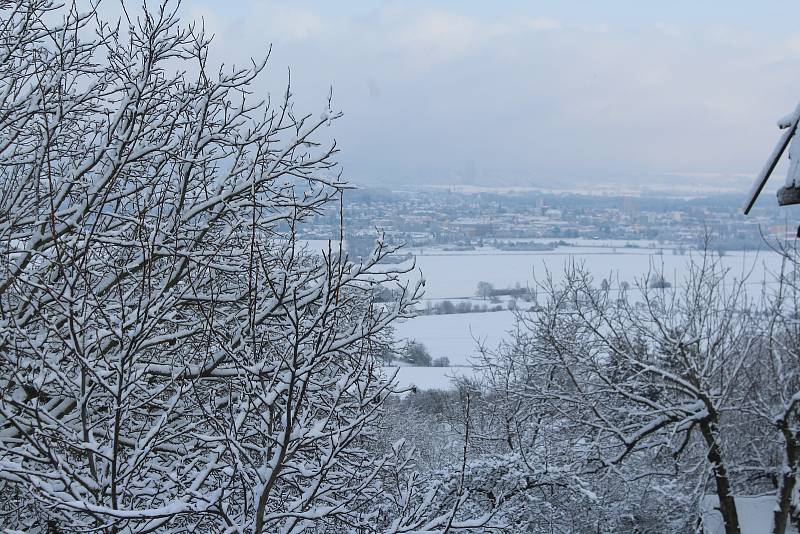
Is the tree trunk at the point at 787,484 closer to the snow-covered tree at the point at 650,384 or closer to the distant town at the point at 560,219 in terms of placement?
the snow-covered tree at the point at 650,384

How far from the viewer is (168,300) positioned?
4.99 m

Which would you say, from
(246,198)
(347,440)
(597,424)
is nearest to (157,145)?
(246,198)

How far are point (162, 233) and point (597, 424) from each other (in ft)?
25.7

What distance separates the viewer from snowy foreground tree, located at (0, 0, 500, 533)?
4.02 m

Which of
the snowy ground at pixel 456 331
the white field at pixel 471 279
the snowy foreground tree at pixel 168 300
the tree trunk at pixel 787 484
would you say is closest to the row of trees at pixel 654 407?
the tree trunk at pixel 787 484

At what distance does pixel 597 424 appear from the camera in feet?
36.8

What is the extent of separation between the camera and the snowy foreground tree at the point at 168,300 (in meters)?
4.02

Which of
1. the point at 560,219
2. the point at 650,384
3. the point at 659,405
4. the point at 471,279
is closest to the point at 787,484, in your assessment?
the point at 659,405

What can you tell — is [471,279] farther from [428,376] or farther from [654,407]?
[654,407]

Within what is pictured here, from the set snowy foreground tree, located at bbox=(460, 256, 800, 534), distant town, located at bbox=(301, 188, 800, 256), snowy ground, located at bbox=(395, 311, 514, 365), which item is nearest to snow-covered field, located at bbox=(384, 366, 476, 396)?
snowy ground, located at bbox=(395, 311, 514, 365)

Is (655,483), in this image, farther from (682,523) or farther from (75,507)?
(75,507)

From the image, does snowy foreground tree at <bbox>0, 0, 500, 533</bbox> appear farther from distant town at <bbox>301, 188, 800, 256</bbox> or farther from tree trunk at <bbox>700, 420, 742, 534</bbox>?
distant town at <bbox>301, 188, 800, 256</bbox>

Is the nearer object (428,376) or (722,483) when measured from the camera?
(722,483)

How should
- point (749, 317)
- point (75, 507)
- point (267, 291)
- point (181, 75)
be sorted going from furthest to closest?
point (749, 317) → point (181, 75) → point (267, 291) → point (75, 507)
